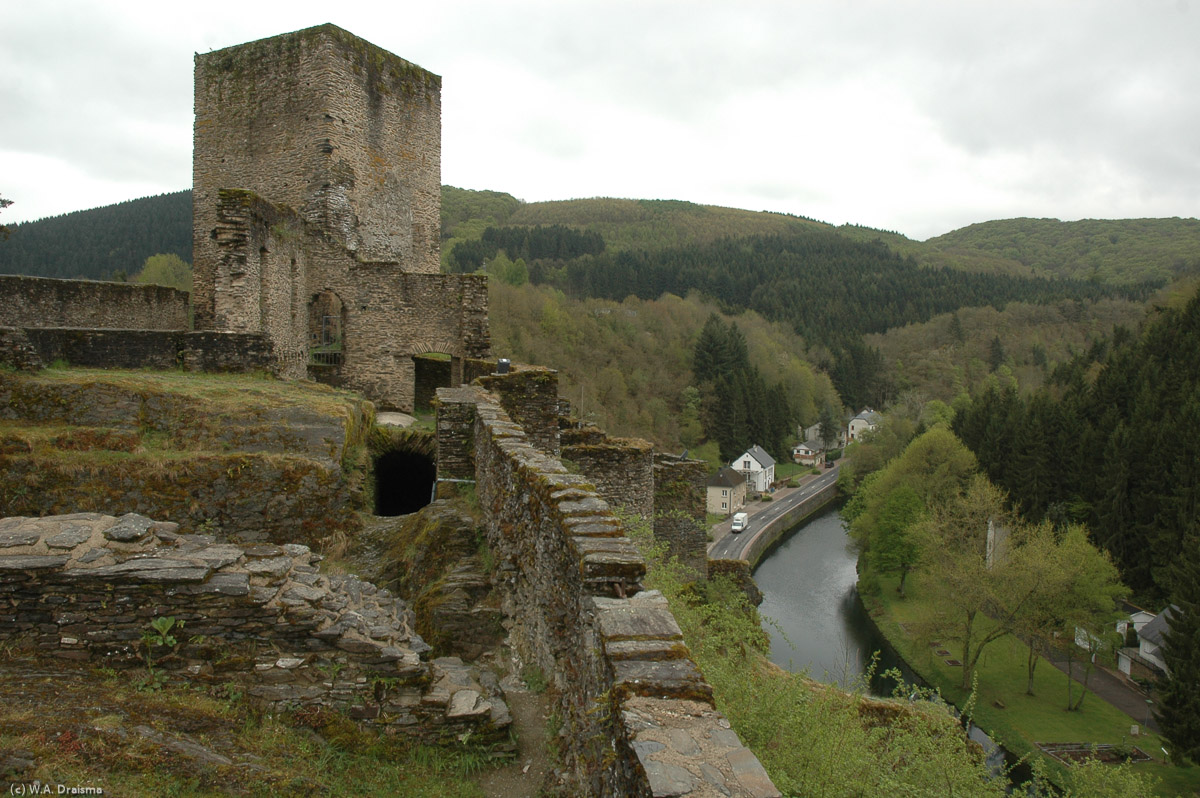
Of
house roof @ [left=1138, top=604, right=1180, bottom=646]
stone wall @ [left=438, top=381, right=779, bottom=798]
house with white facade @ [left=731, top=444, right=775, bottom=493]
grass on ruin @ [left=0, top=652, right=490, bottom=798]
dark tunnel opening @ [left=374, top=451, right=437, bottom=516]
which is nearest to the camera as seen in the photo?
stone wall @ [left=438, top=381, right=779, bottom=798]

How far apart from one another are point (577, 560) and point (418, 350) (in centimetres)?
1154

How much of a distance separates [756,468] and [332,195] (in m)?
58.7

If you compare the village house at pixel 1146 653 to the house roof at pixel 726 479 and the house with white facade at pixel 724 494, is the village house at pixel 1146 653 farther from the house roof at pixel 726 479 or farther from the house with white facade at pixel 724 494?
the house roof at pixel 726 479

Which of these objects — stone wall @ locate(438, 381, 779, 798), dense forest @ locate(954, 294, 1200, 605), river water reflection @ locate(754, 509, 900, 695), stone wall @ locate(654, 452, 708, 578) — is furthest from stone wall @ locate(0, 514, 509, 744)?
dense forest @ locate(954, 294, 1200, 605)

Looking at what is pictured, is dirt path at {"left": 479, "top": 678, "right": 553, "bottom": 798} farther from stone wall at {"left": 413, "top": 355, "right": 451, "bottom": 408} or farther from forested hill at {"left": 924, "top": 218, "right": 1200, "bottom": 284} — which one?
forested hill at {"left": 924, "top": 218, "right": 1200, "bottom": 284}

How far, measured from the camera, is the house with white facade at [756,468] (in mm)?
67562

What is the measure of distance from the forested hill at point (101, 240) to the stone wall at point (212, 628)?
5452 centimetres

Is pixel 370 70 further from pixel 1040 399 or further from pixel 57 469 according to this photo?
pixel 1040 399

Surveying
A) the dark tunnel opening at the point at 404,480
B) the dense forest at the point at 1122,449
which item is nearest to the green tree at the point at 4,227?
the dark tunnel opening at the point at 404,480

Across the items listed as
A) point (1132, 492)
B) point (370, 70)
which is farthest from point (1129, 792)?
point (1132, 492)

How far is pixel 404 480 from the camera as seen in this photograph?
12289mm

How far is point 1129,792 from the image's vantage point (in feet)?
45.9

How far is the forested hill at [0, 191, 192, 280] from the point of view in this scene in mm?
54625

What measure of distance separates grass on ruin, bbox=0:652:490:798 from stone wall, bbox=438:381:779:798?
1.11 meters
